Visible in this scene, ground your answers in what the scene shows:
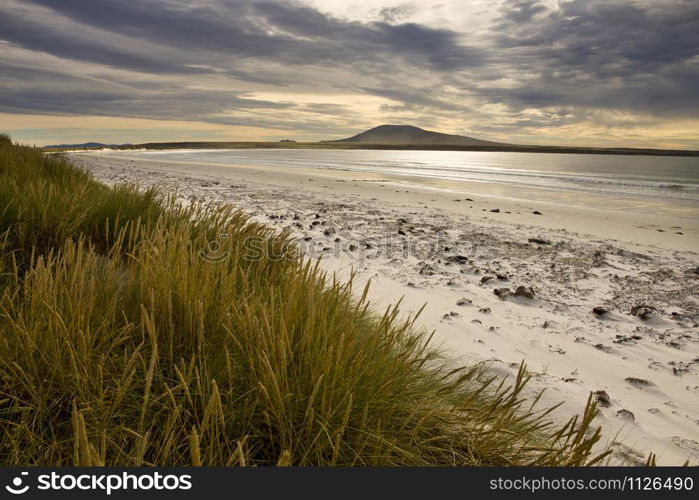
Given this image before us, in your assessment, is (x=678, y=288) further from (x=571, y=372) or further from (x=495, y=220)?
(x=495, y=220)

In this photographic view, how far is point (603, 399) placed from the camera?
281 cm

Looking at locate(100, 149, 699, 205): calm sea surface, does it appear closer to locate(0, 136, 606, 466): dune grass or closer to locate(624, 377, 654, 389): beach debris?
locate(624, 377, 654, 389): beach debris

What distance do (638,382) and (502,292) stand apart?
6.11 feet

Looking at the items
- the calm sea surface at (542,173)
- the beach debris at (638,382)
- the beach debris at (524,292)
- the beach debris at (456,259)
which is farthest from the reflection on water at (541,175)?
the beach debris at (638,382)

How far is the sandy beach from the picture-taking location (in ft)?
9.52

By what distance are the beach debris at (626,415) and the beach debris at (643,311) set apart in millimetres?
2116

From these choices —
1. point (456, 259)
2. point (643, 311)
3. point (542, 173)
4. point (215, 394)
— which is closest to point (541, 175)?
point (542, 173)

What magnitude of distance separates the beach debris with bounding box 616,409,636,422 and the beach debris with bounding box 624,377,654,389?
504mm

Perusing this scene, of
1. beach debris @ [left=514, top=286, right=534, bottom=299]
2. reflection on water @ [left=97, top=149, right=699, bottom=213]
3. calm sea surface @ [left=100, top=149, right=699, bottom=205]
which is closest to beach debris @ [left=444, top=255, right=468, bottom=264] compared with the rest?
beach debris @ [left=514, top=286, right=534, bottom=299]

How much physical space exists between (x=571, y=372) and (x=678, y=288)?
3403 mm

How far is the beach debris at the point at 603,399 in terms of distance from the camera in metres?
2.78

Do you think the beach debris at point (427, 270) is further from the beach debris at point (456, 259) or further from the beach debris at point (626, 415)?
the beach debris at point (626, 415)

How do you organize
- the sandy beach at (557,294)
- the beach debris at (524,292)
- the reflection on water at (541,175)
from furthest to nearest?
the reflection on water at (541,175)
the beach debris at (524,292)
the sandy beach at (557,294)

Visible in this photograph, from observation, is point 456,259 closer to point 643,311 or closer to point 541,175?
point 643,311
